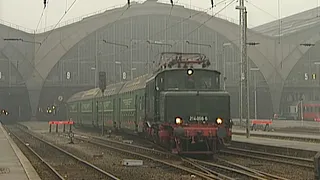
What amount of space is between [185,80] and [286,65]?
284 ft

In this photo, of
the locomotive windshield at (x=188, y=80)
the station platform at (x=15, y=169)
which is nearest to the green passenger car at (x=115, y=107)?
the locomotive windshield at (x=188, y=80)

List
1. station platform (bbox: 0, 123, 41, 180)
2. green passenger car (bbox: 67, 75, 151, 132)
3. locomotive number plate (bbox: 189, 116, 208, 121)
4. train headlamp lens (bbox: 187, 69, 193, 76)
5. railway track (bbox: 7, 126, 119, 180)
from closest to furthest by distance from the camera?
station platform (bbox: 0, 123, 41, 180) → railway track (bbox: 7, 126, 119, 180) → locomotive number plate (bbox: 189, 116, 208, 121) → train headlamp lens (bbox: 187, 69, 193, 76) → green passenger car (bbox: 67, 75, 151, 132)

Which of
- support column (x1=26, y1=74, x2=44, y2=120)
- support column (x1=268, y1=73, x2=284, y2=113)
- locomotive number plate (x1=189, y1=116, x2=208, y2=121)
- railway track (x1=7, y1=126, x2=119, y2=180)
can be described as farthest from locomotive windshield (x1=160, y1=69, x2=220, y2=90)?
support column (x1=268, y1=73, x2=284, y2=113)

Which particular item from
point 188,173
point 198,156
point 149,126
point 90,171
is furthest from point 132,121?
point 188,173

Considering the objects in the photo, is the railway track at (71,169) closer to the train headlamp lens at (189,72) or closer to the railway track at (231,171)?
the railway track at (231,171)

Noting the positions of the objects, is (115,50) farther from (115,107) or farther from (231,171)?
(231,171)

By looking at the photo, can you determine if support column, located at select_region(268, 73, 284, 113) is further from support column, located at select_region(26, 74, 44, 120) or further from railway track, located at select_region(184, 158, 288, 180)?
railway track, located at select_region(184, 158, 288, 180)

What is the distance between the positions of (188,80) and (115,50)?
79.2 m

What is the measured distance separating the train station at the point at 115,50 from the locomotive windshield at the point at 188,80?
76.0 meters

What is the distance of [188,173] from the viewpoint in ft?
54.9

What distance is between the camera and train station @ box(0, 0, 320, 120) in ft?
325

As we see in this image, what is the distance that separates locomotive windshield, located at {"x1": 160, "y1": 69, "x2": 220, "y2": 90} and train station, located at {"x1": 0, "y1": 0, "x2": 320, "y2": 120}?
7597cm

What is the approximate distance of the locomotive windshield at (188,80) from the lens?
21.9 m

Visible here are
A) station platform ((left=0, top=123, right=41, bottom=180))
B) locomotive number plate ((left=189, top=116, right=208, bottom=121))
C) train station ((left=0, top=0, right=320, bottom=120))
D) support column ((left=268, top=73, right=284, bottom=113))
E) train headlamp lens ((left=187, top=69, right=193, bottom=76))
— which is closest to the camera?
station platform ((left=0, top=123, right=41, bottom=180))
